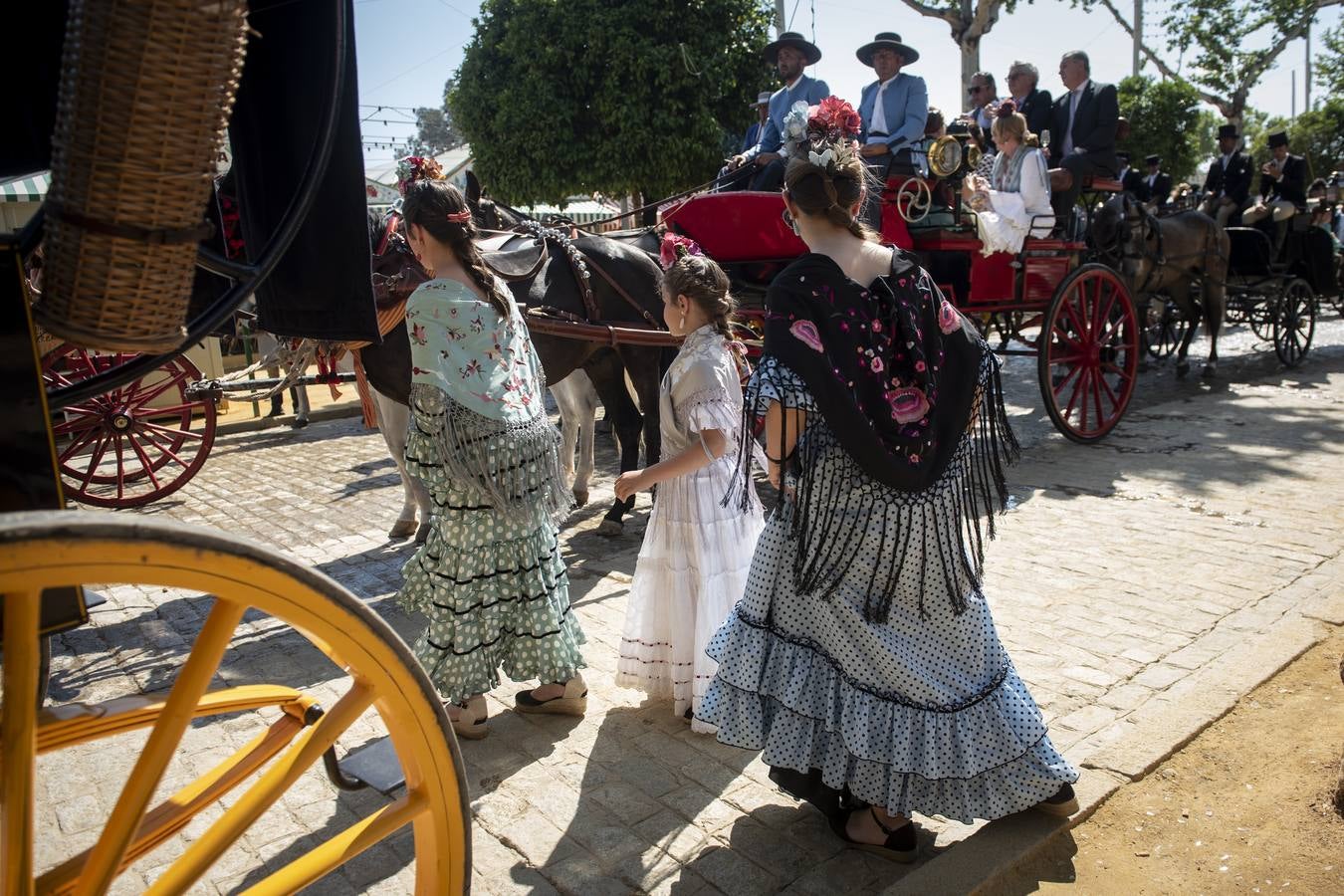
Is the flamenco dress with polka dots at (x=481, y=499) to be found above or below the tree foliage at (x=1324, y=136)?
below

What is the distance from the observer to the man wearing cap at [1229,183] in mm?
12945

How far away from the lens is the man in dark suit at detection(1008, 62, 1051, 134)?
8.41 meters

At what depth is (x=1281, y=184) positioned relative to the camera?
40.1 ft

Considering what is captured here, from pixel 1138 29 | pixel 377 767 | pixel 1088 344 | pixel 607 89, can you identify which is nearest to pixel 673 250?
pixel 377 767

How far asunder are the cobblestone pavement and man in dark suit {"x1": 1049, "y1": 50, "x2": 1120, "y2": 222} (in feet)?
7.37

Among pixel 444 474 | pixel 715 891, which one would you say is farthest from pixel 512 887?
pixel 444 474

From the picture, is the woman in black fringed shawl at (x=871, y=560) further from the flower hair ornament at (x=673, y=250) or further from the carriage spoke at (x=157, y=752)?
the carriage spoke at (x=157, y=752)

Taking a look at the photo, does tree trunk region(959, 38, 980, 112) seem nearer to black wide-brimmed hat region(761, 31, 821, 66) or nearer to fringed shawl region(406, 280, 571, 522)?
black wide-brimmed hat region(761, 31, 821, 66)

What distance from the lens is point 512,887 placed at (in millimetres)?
2652

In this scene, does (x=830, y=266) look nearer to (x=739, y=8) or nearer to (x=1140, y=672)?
(x=1140, y=672)

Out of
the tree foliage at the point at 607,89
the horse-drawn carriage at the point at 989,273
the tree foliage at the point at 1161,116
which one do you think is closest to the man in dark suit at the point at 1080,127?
the horse-drawn carriage at the point at 989,273

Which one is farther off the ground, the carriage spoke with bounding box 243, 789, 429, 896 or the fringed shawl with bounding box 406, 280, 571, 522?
the fringed shawl with bounding box 406, 280, 571, 522

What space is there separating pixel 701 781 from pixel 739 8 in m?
13.6

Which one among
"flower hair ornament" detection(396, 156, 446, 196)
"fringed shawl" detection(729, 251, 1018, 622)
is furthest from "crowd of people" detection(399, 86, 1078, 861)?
"flower hair ornament" detection(396, 156, 446, 196)
